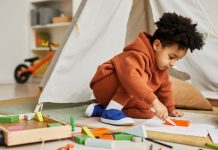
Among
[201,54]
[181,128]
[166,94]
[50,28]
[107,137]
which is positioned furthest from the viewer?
[50,28]

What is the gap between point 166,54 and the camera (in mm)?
1168

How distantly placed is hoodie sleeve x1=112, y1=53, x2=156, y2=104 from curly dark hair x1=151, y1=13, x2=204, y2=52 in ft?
0.40

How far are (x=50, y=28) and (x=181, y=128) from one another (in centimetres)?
262

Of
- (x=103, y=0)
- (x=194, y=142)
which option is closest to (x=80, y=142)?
(x=194, y=142)

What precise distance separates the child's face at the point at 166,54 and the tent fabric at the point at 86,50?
15.3 inches

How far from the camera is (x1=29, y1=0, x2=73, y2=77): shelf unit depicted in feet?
10.5

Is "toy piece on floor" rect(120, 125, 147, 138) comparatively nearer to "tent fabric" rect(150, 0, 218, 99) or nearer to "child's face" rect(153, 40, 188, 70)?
"child's face" rect(153, 40, 188, 70)

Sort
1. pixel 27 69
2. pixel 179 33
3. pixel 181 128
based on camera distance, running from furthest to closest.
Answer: pixel 27 69 < pixel 179 33 < pixel 181 128

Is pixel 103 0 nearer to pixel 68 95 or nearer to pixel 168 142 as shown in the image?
pixel 68 95

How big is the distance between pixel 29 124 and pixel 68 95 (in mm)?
486

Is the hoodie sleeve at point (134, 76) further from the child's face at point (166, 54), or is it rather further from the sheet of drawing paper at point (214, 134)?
the sheet of drawing paper at point (214, 134)

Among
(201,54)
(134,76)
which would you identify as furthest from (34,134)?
(201,54)

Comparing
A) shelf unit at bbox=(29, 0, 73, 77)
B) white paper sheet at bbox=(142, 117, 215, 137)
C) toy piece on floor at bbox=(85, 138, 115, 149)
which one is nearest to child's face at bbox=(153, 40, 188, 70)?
white paper sheet at bbox=(142, 117, 215, 137)

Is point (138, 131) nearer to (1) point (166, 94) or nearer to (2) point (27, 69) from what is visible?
(1) point (166, 94)
